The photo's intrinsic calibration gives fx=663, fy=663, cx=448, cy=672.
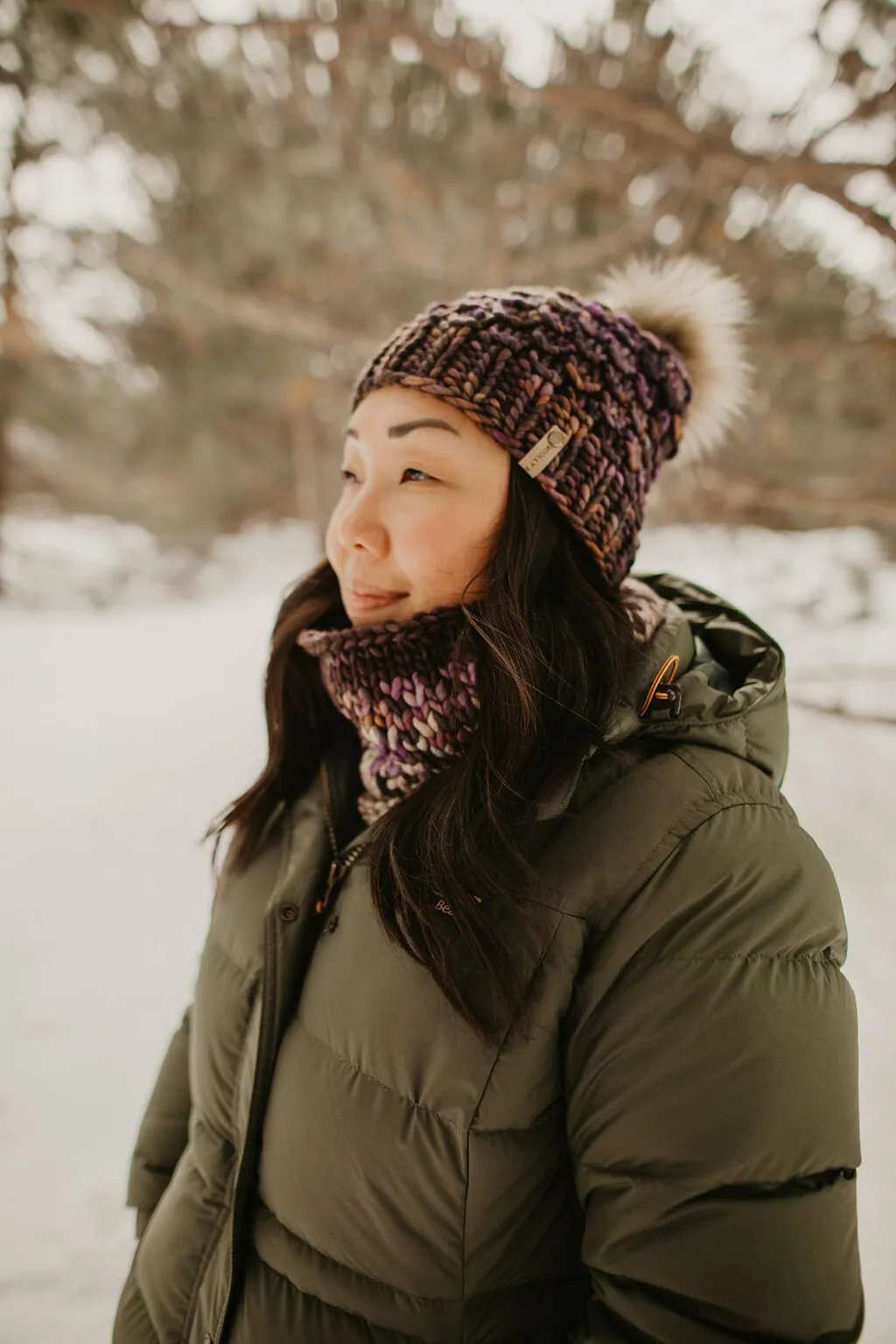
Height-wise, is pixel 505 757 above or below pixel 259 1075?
above

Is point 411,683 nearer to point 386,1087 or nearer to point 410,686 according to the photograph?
point 410,686

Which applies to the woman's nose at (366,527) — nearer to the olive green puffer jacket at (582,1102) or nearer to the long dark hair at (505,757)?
the long dark hair at (505,757)

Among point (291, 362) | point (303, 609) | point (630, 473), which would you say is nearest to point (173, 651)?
point (291, 362)

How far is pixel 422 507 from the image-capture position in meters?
0.97

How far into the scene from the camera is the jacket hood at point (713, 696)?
0.88m

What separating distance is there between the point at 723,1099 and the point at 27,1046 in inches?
95.9

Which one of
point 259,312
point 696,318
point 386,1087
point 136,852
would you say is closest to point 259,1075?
point 386,1087

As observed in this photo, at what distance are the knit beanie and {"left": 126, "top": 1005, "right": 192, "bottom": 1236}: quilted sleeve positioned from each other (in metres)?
1.25

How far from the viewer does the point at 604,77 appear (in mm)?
2297

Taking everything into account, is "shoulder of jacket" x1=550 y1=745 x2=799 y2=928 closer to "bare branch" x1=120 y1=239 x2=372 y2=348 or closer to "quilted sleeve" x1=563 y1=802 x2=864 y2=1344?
"quilted sleeve" x1=563 y1=802 x2=864 y2=1344

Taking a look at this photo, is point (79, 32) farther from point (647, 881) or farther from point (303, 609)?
point (647, 881)

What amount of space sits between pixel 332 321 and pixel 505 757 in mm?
2852

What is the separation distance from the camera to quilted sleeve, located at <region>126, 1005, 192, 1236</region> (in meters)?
1.24

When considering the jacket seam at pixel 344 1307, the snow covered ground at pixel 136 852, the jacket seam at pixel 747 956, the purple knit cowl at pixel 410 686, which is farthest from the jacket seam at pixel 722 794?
the snow covered ground at pixel 136 852
